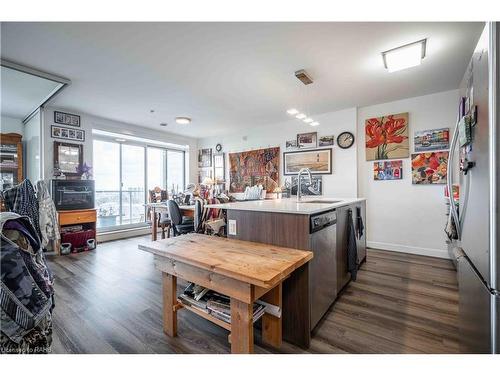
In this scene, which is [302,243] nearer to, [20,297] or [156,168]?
[20,297]

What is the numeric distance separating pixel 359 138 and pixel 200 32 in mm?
3153

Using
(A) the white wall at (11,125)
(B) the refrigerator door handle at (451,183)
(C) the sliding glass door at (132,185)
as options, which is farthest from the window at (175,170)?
(B) the refrigerator door handle at (451,183)

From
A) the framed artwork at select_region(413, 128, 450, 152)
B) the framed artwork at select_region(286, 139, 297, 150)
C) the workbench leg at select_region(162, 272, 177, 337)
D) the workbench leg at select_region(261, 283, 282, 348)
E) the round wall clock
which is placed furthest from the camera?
the framed artwork at select_region(286, 139, 297, 150)

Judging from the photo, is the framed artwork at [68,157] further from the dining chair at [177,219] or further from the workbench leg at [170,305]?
the workbench leg at [170,305]

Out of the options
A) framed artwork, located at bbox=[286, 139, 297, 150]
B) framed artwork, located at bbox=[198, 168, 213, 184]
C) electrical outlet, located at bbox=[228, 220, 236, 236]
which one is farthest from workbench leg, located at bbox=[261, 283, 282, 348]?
framed artwork, located at bbox=[198, 168, 213, 184]

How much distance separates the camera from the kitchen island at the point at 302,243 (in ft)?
4.94

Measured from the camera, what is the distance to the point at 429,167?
339 cm

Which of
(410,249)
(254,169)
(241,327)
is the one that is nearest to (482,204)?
(241,327)

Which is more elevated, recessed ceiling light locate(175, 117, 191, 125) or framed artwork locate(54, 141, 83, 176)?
recessed ceiling light locate(175, 117, 191, 125)

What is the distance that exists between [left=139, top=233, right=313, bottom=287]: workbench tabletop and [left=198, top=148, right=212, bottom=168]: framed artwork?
4560mm

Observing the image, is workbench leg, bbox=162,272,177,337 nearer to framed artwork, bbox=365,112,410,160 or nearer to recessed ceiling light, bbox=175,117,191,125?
recessed ceiling light, bbox=175,117,191,125

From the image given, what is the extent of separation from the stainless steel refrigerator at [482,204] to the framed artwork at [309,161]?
302 cm

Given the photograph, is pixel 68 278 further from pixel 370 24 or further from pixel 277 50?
pixel 370 24

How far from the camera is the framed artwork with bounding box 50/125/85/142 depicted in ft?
12.4
